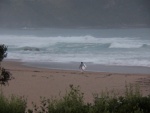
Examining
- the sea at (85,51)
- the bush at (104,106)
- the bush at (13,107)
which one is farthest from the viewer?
the sea at (85,51)

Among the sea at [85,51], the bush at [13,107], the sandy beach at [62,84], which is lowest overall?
the bush at [13,107]

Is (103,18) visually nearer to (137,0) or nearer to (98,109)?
(137,0)

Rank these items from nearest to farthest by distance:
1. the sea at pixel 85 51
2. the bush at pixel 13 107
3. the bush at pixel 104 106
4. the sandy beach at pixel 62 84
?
the bush at pixel 104 106 → the bush at pixel 13 107 → the sandy beach at pixel 62 84 → the sea at pixel 85 51

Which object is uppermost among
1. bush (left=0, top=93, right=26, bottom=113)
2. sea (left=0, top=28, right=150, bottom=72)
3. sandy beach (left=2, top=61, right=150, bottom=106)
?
sea (left=0, top=28, right=150, bottom=72)

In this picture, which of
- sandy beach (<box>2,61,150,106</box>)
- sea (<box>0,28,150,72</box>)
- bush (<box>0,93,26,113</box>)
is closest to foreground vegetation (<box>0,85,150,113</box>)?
bush (<box>0,93,26,113</box>)

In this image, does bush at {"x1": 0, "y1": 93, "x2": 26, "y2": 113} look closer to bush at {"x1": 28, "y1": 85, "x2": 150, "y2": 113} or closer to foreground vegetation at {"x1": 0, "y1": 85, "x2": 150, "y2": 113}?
foreground vegetation at {"x1": 0, "y1": 85, "x2": 150, "y2": 113}

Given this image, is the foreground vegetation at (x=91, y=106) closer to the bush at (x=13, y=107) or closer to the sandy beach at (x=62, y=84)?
the bush at (x=13, y=107)

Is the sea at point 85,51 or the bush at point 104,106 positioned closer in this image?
the bush at point 104,106

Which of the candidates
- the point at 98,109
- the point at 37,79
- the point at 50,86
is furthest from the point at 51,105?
the point at 37,79

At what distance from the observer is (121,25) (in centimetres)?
12925

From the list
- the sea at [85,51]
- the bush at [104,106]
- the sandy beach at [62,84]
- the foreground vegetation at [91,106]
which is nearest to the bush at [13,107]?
the foreground vegetation at [91,106]

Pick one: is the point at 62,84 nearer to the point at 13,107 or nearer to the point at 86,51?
the point at 13,107

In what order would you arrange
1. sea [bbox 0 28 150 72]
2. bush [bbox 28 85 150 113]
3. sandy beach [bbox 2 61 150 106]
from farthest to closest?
1. sea [bbox 0 28 150 72]
2. sandy beach [bbox 2 61 150 106]
3. bush [bbox 28 85 150 113]

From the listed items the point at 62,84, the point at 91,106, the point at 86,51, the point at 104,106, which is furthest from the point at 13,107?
the point at 86,51
